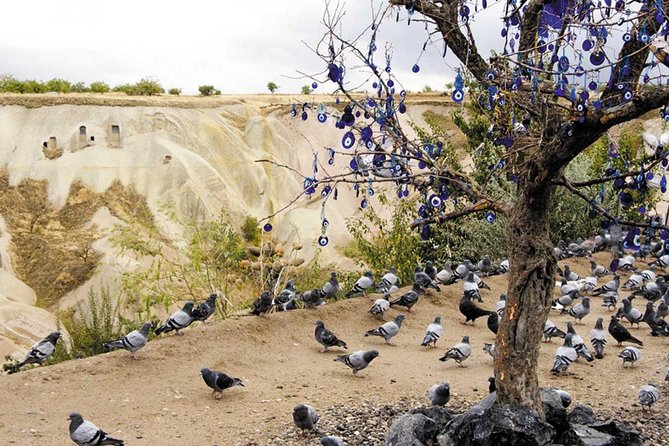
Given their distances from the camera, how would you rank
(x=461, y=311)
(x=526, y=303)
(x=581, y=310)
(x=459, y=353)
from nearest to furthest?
(x=526, y=303)
(x=459, y=353)
(x=461, y=311)
(x=581, y=310)

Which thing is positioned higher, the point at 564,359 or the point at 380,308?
the point at 564,359

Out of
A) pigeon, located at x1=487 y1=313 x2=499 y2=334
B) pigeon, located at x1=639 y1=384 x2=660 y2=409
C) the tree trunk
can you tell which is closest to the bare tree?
the tree trunk

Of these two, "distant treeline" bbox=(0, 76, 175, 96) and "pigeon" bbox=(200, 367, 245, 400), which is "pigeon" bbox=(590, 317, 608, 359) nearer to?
"pigeon" bbox=(200, 367, 245, 400)

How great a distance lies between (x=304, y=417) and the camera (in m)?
6.55

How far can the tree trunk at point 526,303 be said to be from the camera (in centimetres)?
521

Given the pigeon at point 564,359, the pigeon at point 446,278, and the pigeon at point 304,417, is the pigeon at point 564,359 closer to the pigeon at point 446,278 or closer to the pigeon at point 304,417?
the pigeon at point 304,417

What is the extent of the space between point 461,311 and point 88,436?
6.90 metres

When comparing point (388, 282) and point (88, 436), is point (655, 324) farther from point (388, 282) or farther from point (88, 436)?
point (88, 436)

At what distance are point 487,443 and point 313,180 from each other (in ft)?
7.27

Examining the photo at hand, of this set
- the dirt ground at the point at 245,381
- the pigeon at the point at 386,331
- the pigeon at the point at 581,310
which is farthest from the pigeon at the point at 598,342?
the pigeon at the point at 386,331

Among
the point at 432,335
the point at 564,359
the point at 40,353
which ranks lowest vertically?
the point at 40,353

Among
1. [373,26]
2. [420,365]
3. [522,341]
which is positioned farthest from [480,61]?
[420,365]

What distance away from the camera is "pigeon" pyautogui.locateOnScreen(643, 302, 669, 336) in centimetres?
1159

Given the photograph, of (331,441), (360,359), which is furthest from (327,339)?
(331,441)
